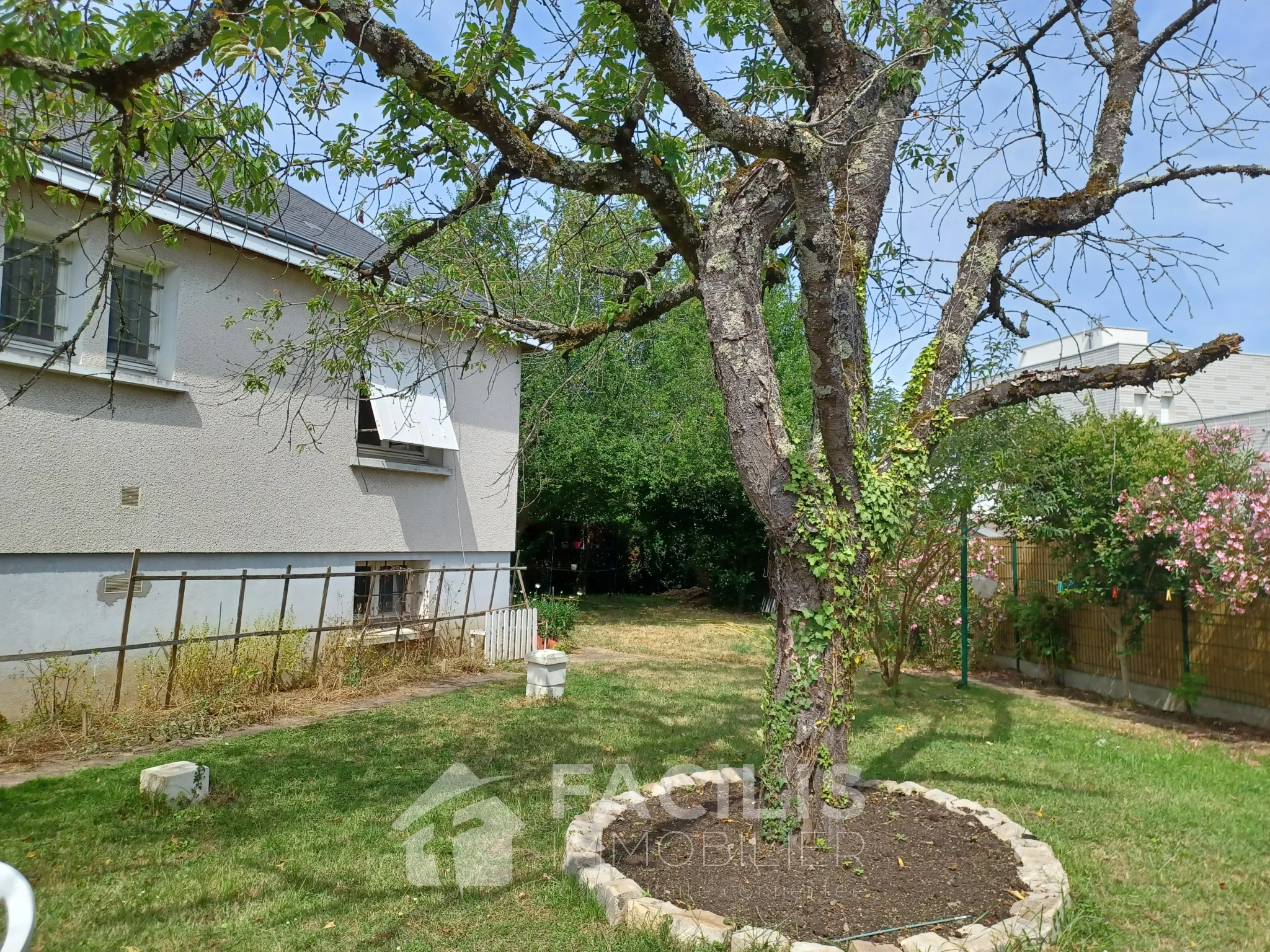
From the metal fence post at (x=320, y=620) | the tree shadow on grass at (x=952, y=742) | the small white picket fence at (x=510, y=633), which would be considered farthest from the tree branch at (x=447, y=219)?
the small white picket fence at (x=510, y=633)

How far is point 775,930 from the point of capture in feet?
11.7

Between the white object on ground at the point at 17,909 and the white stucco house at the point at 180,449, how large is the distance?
139 inches

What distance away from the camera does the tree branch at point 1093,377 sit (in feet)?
15.4

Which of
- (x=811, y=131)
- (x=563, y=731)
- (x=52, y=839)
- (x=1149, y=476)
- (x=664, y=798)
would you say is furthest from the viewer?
(x=1149, y=476)

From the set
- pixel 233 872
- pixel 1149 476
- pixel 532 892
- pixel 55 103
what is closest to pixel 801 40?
pixel 55 103

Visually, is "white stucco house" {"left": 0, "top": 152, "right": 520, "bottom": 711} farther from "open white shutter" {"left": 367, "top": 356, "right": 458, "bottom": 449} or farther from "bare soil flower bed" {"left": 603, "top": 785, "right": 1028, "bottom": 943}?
"bare soil flower bed" {"left": 603, "top": 785, "right": 1028, "bottom": 943}

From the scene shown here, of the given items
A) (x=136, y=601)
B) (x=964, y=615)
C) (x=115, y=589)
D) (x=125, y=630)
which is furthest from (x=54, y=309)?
(x=964, y=615)

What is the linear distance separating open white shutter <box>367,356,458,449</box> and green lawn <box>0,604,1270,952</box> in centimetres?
326

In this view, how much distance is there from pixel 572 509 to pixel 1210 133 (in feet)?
44.6

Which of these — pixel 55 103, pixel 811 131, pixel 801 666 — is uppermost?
pixel 55 103

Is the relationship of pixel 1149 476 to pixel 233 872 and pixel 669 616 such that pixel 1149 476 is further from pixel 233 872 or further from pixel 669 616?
pixel 669 616

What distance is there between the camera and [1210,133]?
19.1 ft

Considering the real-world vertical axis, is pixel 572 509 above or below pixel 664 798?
above

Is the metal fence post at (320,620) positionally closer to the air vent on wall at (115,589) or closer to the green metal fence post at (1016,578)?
the air vent on wall at (115,589)
